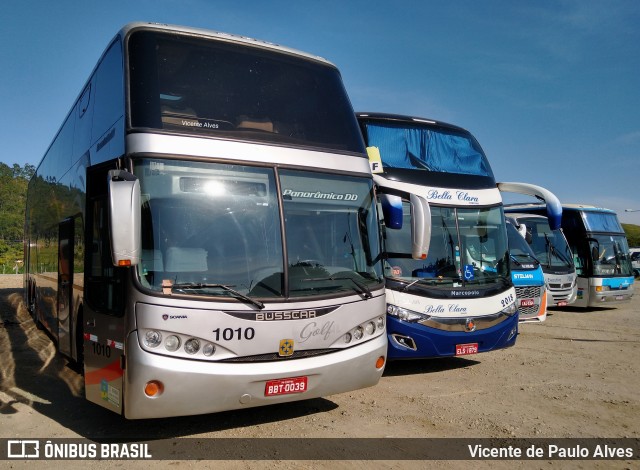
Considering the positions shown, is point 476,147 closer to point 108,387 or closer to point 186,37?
point 186,37

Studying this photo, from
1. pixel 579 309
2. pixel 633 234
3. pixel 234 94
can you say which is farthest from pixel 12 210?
pixel 234 94

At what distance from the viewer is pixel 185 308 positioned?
5105 millimetres

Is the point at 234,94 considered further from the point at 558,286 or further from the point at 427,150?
the point at 558,286

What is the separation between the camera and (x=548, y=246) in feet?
55.2

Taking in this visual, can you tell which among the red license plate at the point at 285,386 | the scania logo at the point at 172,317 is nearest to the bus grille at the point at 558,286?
the red license plate at the point at 285,386

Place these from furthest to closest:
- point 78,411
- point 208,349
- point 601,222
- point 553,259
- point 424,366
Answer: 1. point 601,222
2. point 553,259
3. point 424,366
4. point 78,411
5. point 208,349

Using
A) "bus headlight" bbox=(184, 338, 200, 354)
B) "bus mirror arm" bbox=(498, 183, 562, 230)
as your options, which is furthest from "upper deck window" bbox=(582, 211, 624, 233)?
"bus headlight" bbox=(184, 338, 200, 354)

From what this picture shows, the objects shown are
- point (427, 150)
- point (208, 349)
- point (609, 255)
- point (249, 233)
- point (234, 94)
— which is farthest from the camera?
point (609, 255)

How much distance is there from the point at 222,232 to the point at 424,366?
16.7ft

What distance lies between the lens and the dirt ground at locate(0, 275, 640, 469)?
5.82 metres

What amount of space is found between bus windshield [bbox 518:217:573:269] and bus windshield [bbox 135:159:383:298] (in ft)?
38.8

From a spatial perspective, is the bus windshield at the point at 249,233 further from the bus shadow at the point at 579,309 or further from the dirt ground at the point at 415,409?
the bus shadow at the point at 579,309

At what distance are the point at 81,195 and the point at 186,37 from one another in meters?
2.48

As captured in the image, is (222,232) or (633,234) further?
(633,234)
